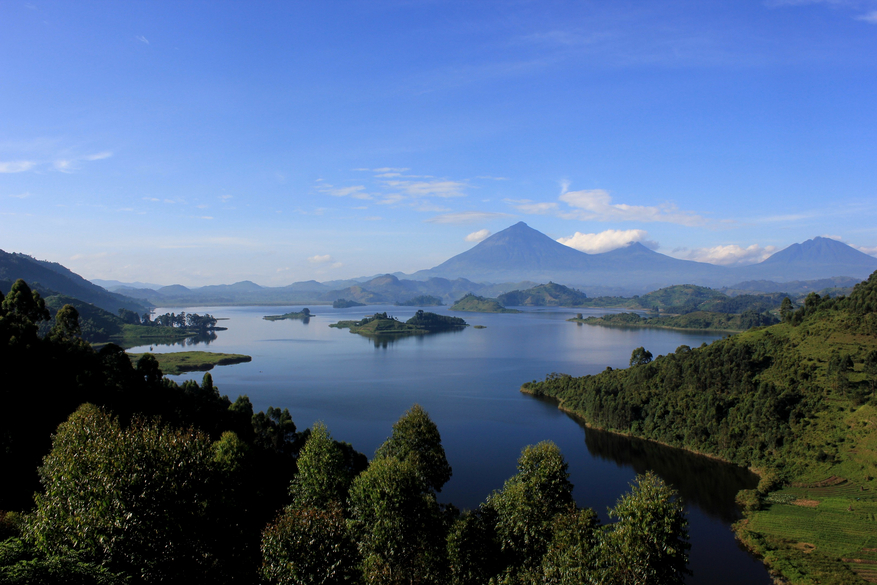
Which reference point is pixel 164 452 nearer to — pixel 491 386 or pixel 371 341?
pixel 491 386

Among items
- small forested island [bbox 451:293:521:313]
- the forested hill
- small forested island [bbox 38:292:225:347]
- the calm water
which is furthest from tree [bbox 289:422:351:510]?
small forested island [bbox 451:293:521:313]

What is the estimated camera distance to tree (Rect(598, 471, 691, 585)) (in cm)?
961

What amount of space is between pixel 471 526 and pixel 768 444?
2456 cm

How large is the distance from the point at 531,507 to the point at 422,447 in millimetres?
5576

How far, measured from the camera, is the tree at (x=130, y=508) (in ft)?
26.0

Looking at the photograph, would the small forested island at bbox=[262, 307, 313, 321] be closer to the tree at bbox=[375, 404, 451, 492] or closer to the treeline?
the treeline

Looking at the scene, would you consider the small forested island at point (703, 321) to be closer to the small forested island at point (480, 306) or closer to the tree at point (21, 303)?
the small forested island at point (480, 306)

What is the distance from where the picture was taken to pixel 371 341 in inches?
3556

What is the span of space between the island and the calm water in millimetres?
2615

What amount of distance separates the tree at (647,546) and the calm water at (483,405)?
34.7 ft

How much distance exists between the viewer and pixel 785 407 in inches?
1158

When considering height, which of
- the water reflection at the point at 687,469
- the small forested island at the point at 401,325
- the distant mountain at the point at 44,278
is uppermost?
the distant mountain at the point at 44,278

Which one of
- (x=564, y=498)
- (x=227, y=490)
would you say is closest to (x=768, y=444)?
(x=564, y=498)

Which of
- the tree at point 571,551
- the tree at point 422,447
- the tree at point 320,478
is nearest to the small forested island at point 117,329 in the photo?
the tree at point 320,478
